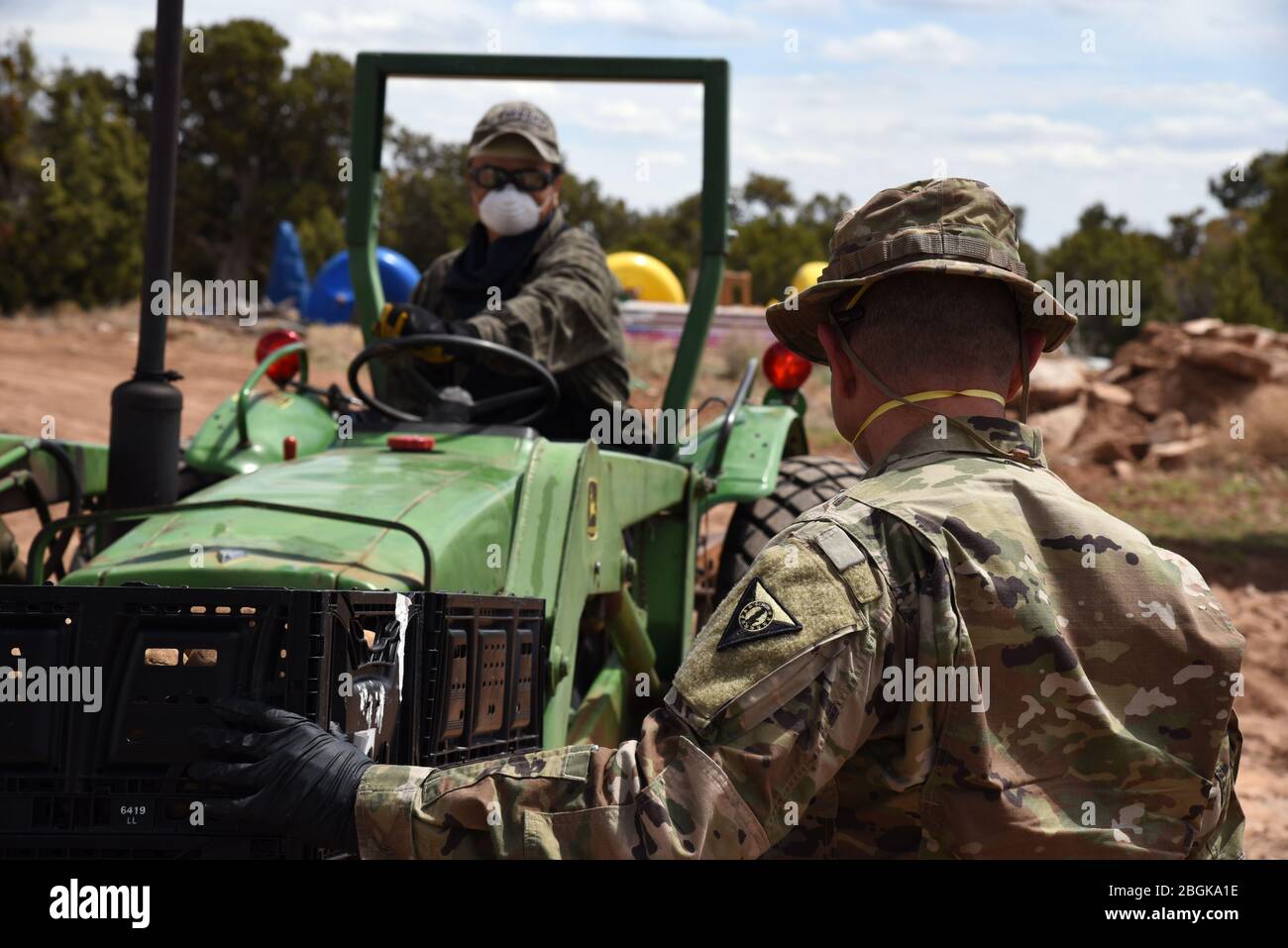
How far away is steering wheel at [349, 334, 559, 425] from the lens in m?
4.02

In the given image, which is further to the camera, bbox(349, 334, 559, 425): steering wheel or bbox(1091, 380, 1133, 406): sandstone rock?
bbox(1091, 380, 1133, 406): sandstone rock

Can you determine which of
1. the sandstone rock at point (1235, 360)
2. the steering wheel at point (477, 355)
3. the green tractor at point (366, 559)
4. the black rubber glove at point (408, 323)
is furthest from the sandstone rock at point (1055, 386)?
the black rubber glove at point (408, 323)

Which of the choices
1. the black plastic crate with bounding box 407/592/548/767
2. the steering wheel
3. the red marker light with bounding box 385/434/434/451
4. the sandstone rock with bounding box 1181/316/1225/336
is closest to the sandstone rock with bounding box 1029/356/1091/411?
the sandstone rock with bounding box 1181/316/1225/336

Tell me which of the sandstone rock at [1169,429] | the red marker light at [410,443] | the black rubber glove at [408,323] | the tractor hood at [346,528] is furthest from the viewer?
the sandstone rock at [1169,429]

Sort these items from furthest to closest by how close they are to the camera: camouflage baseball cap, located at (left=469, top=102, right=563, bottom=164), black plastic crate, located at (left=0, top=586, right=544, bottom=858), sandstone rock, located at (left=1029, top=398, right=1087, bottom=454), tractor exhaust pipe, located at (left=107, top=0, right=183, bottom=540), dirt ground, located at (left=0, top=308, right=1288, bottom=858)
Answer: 1. sandstone rock, located at (left=1029, top=398, right=1087, bottom=454)
2. dirt ground, located at (left=0, top=308, right=1288, bottom=858)
3. camouflage baseball cap, located at (left=469, top=102, right=563, bottom=164)
4. tractor exhaust pipe, located at (left=107, top=0, right=183, bottom=540)
5. black plastic crate, located at (left=0, top=586, right=544, bottom=858)

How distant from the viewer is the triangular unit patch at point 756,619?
1.82 m

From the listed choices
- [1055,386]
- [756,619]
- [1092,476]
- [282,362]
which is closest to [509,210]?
[282,362]

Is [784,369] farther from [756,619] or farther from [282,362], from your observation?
[756,619]

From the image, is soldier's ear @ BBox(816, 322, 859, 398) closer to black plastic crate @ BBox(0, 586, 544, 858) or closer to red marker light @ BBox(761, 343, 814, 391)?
black plastic crate @ BBox(0, 586, 544, 858)

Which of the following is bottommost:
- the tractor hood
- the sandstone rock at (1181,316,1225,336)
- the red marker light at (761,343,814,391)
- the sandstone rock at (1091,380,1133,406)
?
the tractor hood

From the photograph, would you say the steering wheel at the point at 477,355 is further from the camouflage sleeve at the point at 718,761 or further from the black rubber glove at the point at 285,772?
the camouflage sleeve at the point at 718,761

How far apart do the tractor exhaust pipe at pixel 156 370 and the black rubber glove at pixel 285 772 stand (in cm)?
200

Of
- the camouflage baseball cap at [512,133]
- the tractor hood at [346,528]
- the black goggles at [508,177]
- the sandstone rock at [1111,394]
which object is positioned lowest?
the tractor hood at [346,528]
